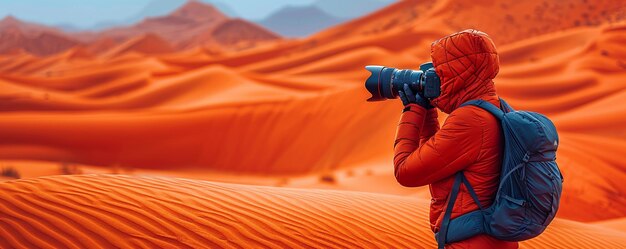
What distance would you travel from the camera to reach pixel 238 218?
4.63 meters

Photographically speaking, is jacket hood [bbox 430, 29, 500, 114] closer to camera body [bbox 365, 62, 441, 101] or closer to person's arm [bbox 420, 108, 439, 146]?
camera body [bbox 365, 62, 441, 101]

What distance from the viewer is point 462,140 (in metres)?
2.85

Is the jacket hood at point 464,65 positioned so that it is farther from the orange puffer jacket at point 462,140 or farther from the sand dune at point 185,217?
the sand dune at point 185,217

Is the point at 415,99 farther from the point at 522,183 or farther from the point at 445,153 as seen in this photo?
the point at 522,183

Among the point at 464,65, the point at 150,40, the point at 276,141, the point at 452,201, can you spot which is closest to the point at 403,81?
the point at 464,65

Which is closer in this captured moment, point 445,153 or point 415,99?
point 445,153

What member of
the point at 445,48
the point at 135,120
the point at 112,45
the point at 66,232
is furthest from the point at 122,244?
the point at 112,45

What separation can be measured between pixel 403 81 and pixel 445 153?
56 cm

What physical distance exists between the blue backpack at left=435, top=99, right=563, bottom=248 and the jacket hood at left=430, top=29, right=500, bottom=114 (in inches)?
4.6

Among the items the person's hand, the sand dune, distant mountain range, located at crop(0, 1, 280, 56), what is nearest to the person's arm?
the person's hand

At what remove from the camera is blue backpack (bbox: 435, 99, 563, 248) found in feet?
9.01

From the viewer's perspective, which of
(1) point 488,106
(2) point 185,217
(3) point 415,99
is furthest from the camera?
(2) point 185,217

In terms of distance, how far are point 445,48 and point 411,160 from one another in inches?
23.2

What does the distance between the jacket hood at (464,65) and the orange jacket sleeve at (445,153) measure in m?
0.16
